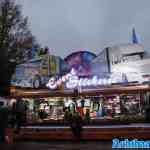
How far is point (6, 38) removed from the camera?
48531 mm

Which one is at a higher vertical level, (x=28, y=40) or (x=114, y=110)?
(x=28, y=40)

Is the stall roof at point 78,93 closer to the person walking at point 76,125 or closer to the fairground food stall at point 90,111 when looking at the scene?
the fairground food stall at point 90,111

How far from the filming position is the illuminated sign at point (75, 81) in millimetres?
23469

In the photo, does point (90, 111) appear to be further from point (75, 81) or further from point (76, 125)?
point (76, 125)

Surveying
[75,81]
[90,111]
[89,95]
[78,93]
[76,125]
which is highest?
[75,81]

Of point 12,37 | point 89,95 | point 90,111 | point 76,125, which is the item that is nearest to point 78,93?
point 89,95

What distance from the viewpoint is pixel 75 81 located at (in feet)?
79.5

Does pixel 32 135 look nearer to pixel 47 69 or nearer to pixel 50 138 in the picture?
pixel 50 138

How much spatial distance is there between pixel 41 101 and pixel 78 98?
2.62 m

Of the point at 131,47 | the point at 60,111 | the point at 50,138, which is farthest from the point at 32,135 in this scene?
the point at 131,47

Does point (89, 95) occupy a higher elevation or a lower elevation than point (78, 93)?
lower

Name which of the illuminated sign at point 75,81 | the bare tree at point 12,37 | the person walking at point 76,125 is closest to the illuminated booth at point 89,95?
the illuminated sign at point 75,81

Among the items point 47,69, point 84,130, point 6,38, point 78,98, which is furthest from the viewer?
point 6,38

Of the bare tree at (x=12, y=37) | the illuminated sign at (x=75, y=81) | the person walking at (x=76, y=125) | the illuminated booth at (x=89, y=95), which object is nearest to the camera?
the person walking at (x=76, y=125)
